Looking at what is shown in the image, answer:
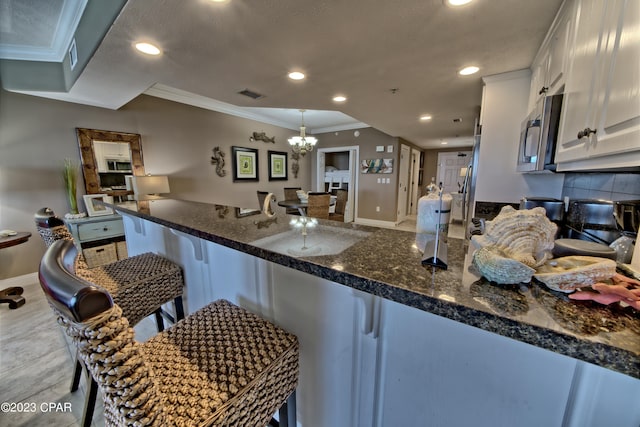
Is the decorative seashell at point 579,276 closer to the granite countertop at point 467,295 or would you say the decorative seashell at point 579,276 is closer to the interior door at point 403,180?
the granite countertop at point 467,295

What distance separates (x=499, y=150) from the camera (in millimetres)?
2131

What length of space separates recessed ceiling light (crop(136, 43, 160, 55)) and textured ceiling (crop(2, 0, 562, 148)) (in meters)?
0.07

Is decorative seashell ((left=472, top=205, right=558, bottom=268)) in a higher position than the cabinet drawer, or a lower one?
higher

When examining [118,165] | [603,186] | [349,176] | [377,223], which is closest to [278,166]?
[349,176]

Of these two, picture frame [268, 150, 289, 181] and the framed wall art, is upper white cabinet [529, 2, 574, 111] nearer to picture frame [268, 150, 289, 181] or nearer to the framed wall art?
the framed wall art

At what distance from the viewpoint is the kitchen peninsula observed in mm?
418

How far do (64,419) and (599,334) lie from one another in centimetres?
229

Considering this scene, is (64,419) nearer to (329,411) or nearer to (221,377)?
(221,377)

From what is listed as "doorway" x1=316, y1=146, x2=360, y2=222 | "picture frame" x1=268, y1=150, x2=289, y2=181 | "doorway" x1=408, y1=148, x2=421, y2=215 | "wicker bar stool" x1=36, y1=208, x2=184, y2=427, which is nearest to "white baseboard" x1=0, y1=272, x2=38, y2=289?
"wicker bar stool" x1=36, y1=208, x2=184, y2=427

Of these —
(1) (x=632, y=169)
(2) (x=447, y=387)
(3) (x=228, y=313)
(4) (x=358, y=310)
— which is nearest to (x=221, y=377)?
(3) (x=228, y=313)

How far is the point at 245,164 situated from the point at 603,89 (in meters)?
4.78

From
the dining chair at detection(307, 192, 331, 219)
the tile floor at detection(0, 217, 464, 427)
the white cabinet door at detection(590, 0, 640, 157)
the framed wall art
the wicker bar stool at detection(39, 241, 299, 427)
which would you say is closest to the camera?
the wicker bar stool at detection(39, 241, 299, 427)

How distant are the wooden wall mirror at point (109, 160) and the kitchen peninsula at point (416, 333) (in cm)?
293

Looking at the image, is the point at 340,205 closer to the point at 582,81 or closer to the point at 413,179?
the point at 413,179
